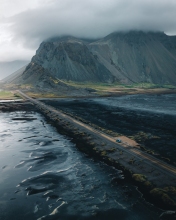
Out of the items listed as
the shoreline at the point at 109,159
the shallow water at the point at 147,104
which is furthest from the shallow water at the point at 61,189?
the shallow water at the point at 147,104

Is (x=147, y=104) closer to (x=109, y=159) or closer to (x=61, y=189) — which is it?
(x=109, y=159)

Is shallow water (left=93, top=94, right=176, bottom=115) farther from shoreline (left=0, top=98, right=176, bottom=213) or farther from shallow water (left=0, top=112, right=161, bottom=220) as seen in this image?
shallow water (left=0, top=112, right=161, bottom=220)

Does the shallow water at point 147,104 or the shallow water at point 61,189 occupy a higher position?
the shallow water at point 61,189

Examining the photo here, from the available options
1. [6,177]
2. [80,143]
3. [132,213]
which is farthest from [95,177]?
[80,143]

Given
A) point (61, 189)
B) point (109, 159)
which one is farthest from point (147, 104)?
point (61, 189)

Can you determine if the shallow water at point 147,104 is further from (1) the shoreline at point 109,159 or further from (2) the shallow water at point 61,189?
(2) the shallow water at point 61,189

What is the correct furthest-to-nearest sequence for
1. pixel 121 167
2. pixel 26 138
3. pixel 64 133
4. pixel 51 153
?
pixel 64 133, pixel 26 138, pixel 51 153, pixel 121 167

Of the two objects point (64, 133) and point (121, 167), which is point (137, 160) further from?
point (64, 133)

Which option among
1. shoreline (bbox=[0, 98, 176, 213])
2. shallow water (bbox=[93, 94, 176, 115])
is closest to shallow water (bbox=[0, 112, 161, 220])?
shoreline (bbox=[0, 98, 176, 213])

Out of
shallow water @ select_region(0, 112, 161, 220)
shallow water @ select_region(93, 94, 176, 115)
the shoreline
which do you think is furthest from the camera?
shallow water @ select_region(93, 94, 176, 115)
